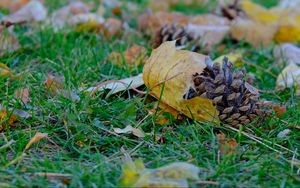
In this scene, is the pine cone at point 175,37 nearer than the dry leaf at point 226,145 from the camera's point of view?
No

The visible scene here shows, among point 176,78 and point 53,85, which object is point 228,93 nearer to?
point 176,78

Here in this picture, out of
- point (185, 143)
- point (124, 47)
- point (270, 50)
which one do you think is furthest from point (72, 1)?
point (185, 143)

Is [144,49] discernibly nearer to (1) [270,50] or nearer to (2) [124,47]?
(2) [124,47]

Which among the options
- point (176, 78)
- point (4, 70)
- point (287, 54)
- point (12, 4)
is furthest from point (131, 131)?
point (12, 4)

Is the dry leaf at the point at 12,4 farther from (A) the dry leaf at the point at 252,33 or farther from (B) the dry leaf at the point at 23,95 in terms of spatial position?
(B) the dry leaf at the point at 23,95

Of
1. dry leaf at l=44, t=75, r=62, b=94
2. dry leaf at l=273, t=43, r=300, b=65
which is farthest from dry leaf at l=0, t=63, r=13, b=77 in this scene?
dry leaf at l=273, t=43, r=300, b=65

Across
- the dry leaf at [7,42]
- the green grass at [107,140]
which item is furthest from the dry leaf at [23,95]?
the dry leaf at [7,42]

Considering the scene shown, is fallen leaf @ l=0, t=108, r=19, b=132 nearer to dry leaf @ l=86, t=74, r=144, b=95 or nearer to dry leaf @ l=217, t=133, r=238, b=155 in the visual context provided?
dry leaf @ l=86, t=74, r=144, b=95
